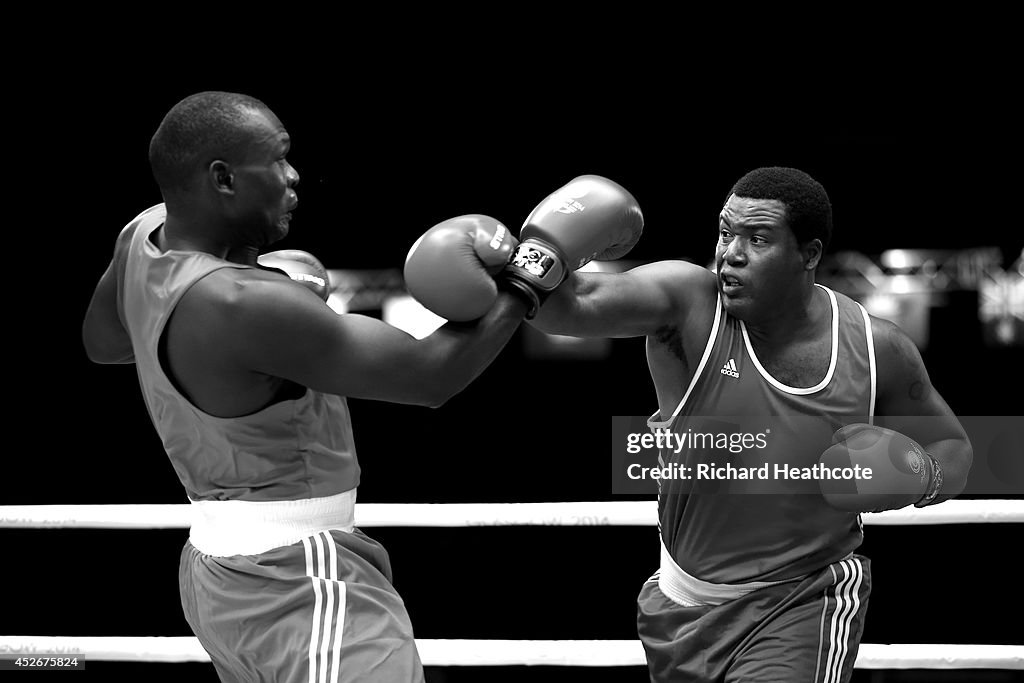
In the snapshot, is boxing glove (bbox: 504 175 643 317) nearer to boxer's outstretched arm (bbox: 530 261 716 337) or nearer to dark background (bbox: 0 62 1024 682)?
boxer's outstretched arm (bbox: 530 261 716 337)

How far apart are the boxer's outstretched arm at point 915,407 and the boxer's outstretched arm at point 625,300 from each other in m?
0.39

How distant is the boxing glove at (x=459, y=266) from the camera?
1.86 m

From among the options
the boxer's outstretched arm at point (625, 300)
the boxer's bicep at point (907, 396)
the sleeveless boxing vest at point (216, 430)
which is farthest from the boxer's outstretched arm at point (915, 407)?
the sleeveless boxing vest at point (216, 430)

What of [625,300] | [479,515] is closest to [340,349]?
[625,300]

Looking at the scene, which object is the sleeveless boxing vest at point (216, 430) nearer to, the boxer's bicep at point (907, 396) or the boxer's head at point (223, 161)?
the boxer's head at point (223, 161)

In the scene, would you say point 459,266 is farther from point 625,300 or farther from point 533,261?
point 625,300

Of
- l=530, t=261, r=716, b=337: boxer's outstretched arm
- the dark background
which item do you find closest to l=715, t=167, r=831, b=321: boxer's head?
l=530, t=261, r=716, b=337: boxer's outstretched arm

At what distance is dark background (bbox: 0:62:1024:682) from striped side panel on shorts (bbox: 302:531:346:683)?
404cm

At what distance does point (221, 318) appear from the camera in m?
1.68

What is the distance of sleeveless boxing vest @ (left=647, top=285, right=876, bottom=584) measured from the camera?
2244 mm

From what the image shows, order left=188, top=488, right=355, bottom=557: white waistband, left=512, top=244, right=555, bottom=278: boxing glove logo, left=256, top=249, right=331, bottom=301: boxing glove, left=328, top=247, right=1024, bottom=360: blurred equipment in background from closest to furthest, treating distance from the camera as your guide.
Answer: left=188, top=488, right=355, bottom=557: white waistband
left=512, top=244, right=555, bottom=278: boxing glove logo
left=256, top=249, right=331, bottom=301: boxing glove
left=328, top=247, right=1024, bottom=360: blurred equipment in background

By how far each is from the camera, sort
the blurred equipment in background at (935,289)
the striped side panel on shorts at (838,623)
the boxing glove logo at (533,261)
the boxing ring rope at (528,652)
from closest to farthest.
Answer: the boxing glove logo at (533,261)
the striped side panel on shorts at (838,623)
the boxing ring rope at (528,652)
the blurred equipment in background at (935,289)

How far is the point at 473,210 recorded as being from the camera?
24.2 feet

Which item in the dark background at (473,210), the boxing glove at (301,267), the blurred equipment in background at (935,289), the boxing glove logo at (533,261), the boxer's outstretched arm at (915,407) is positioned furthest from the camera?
the blurred equipment in background at (935,289)
